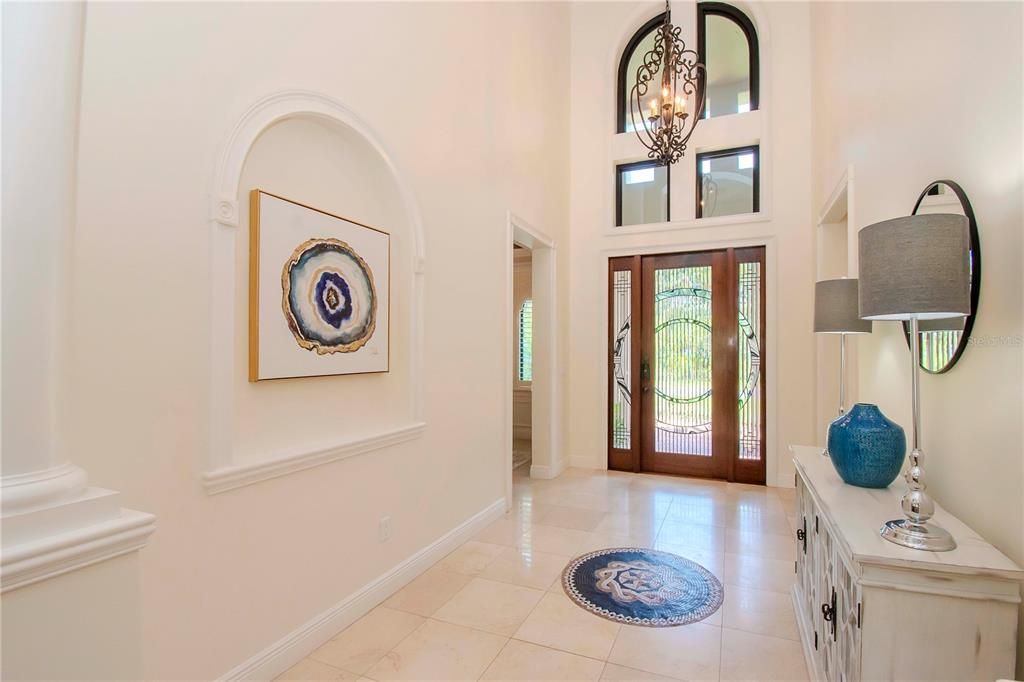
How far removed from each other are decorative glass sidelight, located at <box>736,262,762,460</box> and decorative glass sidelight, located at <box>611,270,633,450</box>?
110 centimetres

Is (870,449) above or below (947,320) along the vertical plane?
below

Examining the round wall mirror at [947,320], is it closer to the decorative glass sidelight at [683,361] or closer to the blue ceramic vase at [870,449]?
the blue ceramic vase at [870,449]

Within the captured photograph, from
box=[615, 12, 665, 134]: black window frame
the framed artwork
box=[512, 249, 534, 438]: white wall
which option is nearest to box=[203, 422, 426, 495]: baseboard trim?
the framed artwork

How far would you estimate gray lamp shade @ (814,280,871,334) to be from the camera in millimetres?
2480

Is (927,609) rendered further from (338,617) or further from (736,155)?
(736,155)

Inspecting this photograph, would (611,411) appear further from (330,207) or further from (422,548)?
(330,207)

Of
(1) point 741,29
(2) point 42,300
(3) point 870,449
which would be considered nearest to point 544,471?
(3) point 870,449

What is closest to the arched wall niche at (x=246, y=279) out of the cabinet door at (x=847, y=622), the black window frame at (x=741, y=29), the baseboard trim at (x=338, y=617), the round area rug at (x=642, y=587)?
the baseboard trim at (x=338, y=617)

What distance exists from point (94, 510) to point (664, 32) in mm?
3050

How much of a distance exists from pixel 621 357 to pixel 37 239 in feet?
16.6

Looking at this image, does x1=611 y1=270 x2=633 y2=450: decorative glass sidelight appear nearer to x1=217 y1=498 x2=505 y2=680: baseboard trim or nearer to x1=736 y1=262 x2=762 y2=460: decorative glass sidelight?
Result: x1=736 y1=262 x2=762 y2=460: decorative glass sidelight

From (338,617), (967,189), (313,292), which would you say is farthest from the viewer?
(338,617)

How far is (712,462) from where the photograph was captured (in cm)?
517

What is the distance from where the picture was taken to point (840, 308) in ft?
8.21
